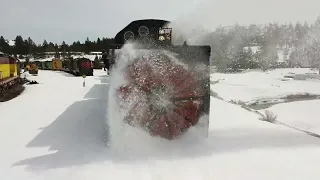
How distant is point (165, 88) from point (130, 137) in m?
1.52

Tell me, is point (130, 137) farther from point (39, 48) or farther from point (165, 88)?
point (39, 48)

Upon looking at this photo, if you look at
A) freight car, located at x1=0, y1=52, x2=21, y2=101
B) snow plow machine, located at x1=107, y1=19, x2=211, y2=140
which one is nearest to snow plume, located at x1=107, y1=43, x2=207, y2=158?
snow plow machine, located at x1=107, y1=19, x2=211, y2=140

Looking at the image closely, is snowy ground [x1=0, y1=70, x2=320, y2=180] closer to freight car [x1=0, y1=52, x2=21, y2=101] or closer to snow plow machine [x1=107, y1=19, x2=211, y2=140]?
snow plow machine [x1=107, y1=19, x2=211, y2=140]

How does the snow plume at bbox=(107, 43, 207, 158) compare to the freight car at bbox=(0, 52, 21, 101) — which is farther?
the freight car at bbox=(0, 52, 21, 101)

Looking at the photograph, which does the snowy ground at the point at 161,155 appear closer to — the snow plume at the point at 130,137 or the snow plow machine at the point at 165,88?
the snow plume at the point at 130,137

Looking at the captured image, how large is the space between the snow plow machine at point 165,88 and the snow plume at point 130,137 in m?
0.06

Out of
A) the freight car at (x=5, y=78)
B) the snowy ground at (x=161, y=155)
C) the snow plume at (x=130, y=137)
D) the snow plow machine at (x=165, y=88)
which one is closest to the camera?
the snowy ground at (x=161, y=155)

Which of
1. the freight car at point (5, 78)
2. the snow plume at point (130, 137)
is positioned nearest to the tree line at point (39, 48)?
the freight car at point (5, 78)

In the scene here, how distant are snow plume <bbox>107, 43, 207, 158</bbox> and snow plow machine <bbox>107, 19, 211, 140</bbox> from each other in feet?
0.21

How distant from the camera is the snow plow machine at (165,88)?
689 centimetres

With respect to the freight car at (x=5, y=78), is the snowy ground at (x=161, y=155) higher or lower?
lower

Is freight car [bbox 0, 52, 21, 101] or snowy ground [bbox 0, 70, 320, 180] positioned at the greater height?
freight car [bbox 0, 52, 21, 101]

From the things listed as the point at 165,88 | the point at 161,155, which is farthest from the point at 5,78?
the point at 161,155

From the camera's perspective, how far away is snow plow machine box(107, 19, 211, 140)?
6.89m
